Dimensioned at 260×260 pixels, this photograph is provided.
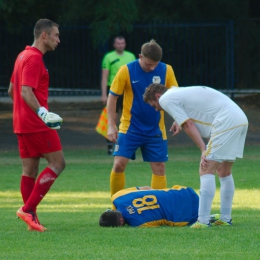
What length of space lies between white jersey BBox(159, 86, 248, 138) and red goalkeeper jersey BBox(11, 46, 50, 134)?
116 cm

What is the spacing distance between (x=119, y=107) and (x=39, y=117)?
32.3 feet

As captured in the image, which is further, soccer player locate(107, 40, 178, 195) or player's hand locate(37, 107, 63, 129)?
soccer player locate(107, 40, 178, 195)

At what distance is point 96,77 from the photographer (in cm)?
2094

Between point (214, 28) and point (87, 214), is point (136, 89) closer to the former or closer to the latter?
point (87, 214)

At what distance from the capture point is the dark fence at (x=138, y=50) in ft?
66.3

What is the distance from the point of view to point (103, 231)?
7395mm

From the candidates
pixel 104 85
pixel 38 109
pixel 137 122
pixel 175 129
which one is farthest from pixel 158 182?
pixel 104 85

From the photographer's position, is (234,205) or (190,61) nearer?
(234,205)

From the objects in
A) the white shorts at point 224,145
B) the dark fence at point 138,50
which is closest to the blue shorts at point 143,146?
the white shorts at point 224,145

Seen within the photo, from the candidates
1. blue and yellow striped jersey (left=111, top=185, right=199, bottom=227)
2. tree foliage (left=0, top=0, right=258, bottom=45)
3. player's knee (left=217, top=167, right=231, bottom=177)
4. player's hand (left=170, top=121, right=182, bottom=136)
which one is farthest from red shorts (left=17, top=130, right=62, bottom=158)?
tree foliage (left=0, top=0, right=258, bottom=45)

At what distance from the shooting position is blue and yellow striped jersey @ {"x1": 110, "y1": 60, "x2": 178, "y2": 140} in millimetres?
8852

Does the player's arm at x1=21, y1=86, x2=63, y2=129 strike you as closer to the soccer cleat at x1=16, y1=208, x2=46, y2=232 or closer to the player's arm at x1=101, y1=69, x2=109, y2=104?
the soccer cleat at x1=16, y1=208, x2=46, y2=232

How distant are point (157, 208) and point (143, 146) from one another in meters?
1.44

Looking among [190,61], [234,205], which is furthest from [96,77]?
[234,205]
